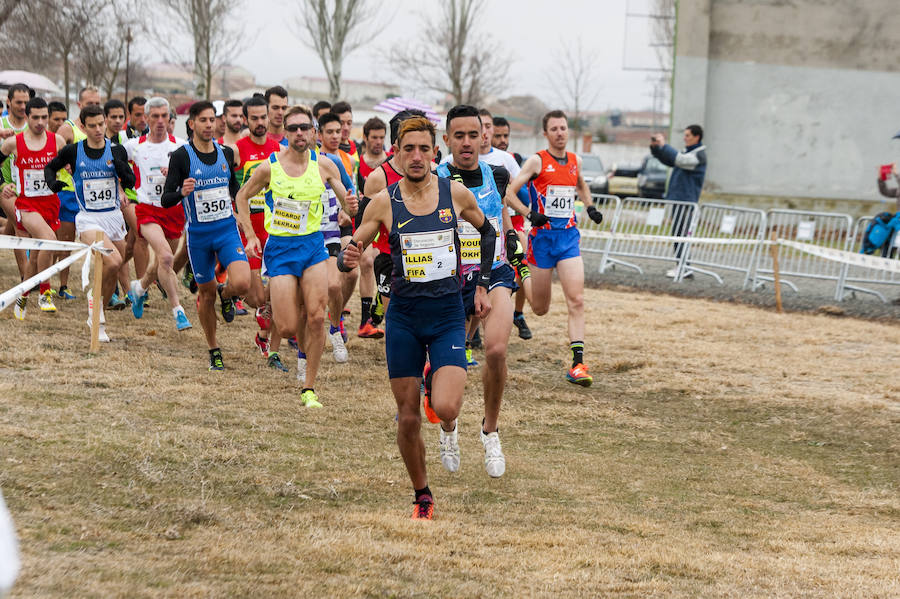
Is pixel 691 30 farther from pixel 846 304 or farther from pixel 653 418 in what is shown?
pixel 653 418

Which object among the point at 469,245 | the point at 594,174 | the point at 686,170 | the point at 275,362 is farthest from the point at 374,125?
the point at 594,174

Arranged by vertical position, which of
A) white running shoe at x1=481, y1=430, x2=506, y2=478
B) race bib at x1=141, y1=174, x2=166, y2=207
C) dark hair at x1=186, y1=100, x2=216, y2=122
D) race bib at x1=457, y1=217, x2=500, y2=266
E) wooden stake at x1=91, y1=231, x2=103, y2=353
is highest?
dark hair at x1=186, y1=100, x2=216, y2=122

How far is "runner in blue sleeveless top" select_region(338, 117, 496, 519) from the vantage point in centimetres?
548

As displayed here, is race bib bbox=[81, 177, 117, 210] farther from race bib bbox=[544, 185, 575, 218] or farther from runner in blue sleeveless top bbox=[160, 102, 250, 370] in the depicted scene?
race bib bbox=[544, 185, 575, 218]

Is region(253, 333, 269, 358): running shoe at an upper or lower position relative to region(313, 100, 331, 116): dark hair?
lower

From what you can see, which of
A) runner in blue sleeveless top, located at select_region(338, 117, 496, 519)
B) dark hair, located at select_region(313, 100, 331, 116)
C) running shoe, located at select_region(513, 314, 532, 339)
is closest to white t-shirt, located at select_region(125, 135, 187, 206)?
dark hair, located at select_region(313, 100, 331, 116)

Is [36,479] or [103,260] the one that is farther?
[103,260]

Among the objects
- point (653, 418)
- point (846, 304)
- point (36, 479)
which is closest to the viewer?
point (36, 479)

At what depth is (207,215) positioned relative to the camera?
9.09m

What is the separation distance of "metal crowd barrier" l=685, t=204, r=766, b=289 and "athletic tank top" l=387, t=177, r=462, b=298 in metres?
11.6

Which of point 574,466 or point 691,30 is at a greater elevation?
point 691,30

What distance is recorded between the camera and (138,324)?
11141mm

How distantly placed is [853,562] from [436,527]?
2.05m

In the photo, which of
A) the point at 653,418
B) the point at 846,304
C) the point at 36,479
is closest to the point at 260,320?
the point at 653,418
